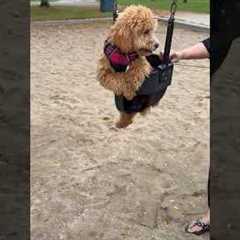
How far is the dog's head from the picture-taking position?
10.6 feet

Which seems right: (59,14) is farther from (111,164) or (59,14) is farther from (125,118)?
(125,118)

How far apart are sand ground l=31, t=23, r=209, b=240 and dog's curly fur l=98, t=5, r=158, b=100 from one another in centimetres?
79

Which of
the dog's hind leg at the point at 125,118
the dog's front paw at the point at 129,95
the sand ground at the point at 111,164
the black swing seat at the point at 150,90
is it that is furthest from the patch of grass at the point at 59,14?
the dog's front paw at the point at 129,95

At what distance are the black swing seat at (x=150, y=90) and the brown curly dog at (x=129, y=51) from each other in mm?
43

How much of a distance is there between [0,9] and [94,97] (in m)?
5.28

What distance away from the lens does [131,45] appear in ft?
10.7

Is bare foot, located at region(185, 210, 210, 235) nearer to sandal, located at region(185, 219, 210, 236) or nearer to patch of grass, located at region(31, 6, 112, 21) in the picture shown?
sandal, located at region(185, 219, 210, 236)

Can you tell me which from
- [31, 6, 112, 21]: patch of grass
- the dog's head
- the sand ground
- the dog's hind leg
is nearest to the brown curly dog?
the dog's head

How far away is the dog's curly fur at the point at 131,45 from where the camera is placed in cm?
324

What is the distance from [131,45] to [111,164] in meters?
1.58

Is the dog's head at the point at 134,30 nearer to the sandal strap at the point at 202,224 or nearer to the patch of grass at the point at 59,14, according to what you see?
the sandal strap at the point at 202,224

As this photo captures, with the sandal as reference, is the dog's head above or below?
above

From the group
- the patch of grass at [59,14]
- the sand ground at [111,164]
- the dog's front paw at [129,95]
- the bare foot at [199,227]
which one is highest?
the dog's front paw at [129,95]

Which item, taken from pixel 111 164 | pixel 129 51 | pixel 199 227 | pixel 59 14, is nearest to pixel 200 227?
pixel 199 227
